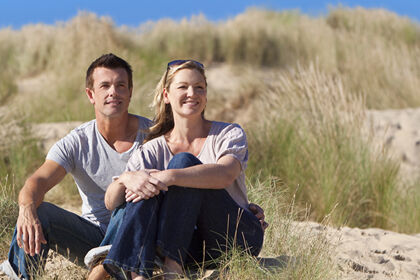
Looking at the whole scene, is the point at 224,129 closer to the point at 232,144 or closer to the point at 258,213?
the point at 232,144

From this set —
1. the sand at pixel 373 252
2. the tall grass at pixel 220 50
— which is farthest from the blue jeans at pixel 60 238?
the tall grass at pixel 220 50

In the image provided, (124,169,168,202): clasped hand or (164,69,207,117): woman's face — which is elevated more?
(164,69,207,117): woman's face

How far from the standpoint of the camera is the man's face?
299cm

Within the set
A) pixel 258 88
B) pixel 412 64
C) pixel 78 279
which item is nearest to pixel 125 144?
pixel 78 279

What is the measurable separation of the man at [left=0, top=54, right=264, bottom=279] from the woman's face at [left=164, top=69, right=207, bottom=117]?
35 cm

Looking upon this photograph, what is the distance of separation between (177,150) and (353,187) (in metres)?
2.53

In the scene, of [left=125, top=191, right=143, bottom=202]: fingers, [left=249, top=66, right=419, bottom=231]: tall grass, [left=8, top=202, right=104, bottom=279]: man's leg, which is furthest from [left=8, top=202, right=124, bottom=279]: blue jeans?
[left=249, top=66, right=419, bottom=231]: tall grass

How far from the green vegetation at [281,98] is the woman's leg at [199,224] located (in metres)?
0.11

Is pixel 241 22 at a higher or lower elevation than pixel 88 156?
higher

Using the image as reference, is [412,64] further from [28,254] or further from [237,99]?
[28,254]

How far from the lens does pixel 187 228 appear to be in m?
2.47

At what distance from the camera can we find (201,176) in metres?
2.42

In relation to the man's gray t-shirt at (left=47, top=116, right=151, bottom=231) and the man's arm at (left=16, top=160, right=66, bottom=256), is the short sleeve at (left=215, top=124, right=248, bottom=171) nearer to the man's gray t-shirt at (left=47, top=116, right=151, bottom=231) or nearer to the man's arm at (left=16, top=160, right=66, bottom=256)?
the man's gray t-shirt at (left=47, top=116, right=151, bottom=231)

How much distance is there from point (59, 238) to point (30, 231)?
0.22 meters
